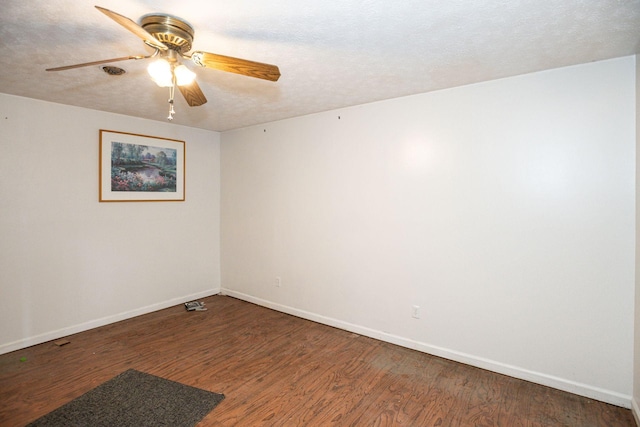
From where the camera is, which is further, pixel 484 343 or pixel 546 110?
pixel 484 343

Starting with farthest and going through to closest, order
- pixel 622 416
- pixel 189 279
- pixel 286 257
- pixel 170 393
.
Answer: pixel 189 279 → pixel 286 257 → pixel 170 393 → pixel 622 416

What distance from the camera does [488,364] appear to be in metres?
2.88

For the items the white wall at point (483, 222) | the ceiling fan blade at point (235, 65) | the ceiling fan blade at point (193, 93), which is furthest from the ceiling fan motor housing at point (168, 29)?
the white wall at point (483, 222)

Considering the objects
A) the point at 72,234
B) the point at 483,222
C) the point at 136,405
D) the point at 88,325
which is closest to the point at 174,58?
the point at 136,405

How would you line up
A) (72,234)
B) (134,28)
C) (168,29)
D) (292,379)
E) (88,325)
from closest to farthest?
1. (134,28)
2. (168,29)
3. (292,379)
4. (72,234)
5. (88,325)

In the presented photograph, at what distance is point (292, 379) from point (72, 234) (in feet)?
9.32

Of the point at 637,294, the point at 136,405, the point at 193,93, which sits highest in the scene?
the point at 193,93

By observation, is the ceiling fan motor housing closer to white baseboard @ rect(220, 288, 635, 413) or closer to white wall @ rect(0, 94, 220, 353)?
white wall @ rect(0, 94, 220, 353)

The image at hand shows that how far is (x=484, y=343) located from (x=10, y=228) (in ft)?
14.9

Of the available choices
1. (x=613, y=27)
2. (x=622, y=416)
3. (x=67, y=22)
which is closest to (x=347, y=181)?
(x=613, y=27)

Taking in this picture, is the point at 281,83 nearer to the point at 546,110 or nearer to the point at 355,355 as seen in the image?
the point at 546,110

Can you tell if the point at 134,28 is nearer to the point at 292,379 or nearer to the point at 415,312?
the point at 292,379

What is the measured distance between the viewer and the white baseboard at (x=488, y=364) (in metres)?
2.42

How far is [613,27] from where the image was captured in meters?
1.91
